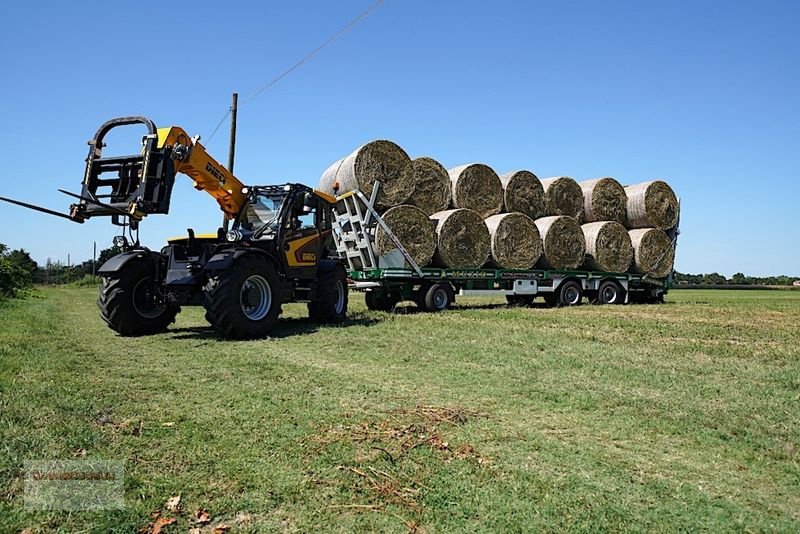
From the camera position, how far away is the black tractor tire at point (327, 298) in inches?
434

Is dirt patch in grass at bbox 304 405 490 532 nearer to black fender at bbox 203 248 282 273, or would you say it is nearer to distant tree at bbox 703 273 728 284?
black fender at bbox 203 248 282 273

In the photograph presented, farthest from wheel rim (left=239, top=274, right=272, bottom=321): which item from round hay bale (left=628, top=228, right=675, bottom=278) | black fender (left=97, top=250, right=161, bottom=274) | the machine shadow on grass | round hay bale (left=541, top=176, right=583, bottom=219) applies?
round hay bale (left=628, top=228, right=675, bottom=278)

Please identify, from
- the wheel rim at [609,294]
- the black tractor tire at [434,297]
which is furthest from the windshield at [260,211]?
the wheel rim at [609,294]

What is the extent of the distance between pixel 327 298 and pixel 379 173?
3322mm

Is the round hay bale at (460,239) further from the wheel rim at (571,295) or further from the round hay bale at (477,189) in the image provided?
the wheel rim at (571,295)

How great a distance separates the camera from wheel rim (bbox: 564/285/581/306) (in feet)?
55.0

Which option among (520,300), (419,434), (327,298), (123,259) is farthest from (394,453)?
(520,300)

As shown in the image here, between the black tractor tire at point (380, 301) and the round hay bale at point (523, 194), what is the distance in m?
3.69

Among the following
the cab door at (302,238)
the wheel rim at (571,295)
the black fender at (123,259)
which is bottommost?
the wheel rim at (571,295)

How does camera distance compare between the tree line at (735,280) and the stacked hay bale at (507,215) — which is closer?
the stacked hay bale at (507,215)

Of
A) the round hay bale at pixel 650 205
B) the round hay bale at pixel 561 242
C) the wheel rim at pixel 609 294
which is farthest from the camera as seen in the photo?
the round hay bale at pixel 650 205

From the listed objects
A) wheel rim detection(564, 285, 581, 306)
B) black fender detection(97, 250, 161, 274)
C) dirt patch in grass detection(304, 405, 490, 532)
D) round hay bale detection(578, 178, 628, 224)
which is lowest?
dirt patch in grass detection(304, 405, 490, 532)

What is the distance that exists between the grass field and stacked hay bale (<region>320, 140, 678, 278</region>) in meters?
6.03

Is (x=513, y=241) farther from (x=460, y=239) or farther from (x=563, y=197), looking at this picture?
(x=563, y=197)
